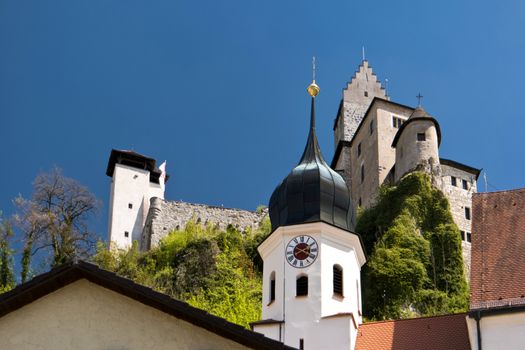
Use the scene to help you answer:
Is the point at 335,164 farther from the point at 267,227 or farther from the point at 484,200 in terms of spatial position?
the point at 484,200

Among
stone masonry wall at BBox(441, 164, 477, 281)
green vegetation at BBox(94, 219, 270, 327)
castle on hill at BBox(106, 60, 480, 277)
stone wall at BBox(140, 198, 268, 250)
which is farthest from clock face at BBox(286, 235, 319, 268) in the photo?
stone wall at BBox(140, 198, 268, 250)

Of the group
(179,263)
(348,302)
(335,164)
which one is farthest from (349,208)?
(335,164)

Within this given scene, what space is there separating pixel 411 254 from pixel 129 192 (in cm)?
2412

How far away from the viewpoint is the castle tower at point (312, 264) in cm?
2534

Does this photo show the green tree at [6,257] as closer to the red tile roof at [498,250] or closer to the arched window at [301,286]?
the arched window at [301,286]

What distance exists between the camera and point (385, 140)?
55.2 metres

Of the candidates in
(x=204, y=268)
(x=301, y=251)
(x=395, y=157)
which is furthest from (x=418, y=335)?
(x=395, y=157)

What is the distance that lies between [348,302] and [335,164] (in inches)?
1478

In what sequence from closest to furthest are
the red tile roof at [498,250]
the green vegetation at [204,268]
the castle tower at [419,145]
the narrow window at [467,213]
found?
the red tile roof at [498,250] → the green vegetation at [204,268] → the narrow window at [467,213] → the castle tower at [419,145]

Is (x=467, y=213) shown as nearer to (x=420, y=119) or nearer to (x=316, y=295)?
(x=420, y=119)

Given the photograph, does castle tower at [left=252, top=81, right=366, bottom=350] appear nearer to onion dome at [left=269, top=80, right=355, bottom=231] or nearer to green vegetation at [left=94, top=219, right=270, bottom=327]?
onion dome at [left=269, top=80, right=355, bottom=231]

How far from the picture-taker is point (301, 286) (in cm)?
2627

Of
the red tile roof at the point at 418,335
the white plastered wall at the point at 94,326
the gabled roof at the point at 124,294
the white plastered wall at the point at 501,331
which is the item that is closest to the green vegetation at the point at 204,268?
the red tile roof at the point at 418,335

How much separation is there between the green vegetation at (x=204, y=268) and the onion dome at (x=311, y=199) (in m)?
10.8
